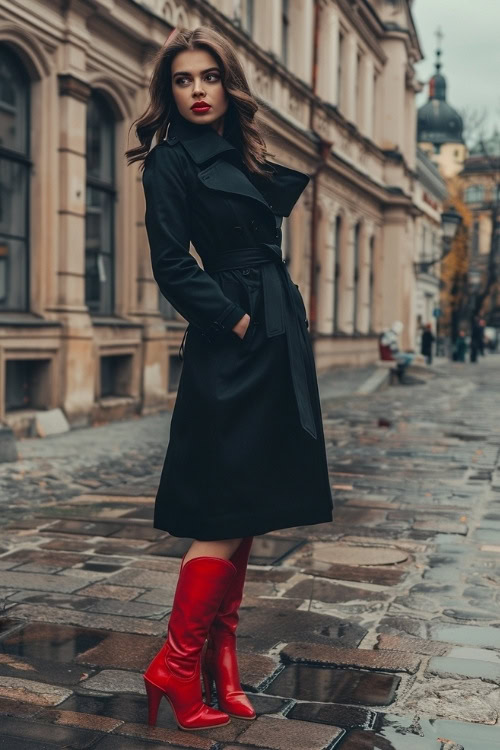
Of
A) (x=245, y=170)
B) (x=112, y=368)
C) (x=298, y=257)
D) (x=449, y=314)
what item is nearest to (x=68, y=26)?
(x=112, y=368)

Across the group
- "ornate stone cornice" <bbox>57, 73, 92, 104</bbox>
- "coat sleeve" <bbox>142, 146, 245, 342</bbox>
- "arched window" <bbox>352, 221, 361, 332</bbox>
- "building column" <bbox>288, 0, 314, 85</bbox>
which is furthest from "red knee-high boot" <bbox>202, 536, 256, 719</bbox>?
"arched window" <bbox>352, 221, 361, 332</bbox>

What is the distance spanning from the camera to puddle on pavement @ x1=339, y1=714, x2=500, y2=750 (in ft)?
9.55

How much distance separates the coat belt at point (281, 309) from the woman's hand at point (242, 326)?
7 cm

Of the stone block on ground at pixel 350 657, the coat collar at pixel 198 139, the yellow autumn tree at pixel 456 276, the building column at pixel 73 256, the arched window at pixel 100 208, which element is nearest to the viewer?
the coat collar at pixel 198 139

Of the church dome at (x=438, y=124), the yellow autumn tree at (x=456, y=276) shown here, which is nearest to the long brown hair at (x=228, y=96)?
the yellow autumn tree at (x=456, y=276)

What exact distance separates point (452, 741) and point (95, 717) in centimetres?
101

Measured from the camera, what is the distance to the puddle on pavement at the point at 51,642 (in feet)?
12.0

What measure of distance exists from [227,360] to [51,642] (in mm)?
1454

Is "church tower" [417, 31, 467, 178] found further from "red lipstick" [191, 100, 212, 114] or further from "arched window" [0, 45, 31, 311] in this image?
"red lipstick" [191, 100, 212, 114]

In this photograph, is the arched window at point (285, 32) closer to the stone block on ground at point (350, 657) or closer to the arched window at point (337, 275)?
the arched window at point (337, 275)

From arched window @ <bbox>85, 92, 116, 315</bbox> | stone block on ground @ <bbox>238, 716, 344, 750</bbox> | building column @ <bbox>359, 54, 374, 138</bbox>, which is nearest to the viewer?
stone block on ground @ <bbox>238, 716, 344, 750</bbox>

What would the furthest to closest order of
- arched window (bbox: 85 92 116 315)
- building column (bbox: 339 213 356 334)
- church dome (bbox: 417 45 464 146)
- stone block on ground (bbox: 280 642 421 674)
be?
church dome (bbox: 417 45 464 146) → building column (bbox: 339 213 356 334) → arched window (bbox: 85 92 116 315) → stone block on ground (bbox: 280 642 421 674)

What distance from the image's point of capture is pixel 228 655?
10.3ft

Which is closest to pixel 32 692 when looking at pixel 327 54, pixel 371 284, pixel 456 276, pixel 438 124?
A: pixel 327 54
